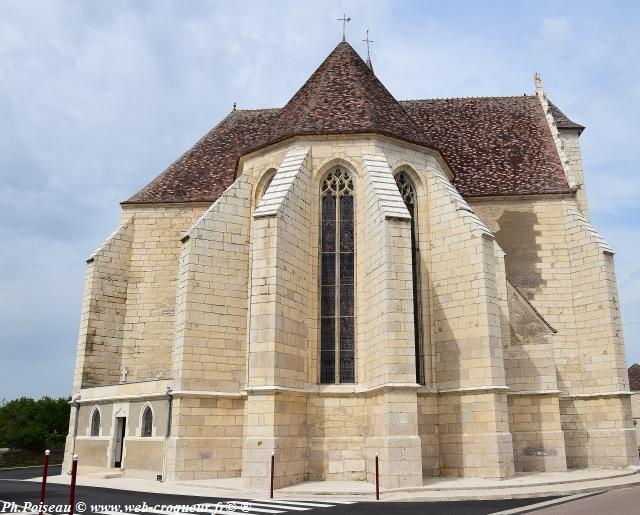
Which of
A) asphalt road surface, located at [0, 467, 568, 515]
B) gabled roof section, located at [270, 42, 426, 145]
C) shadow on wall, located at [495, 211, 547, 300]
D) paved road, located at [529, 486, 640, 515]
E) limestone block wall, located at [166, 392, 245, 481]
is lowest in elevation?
asphalt road surface, located at [0, 467, 568, 515]

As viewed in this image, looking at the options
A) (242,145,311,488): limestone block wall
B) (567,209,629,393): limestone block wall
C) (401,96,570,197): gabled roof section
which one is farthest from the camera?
(401,96,570,197): gabled roof section

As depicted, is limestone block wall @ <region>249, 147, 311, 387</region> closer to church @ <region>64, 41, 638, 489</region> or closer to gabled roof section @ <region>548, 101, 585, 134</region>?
church @ <region>64, 41, 638, 489</region>

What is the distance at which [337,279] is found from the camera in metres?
14.5

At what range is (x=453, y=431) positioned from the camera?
44.3 ft

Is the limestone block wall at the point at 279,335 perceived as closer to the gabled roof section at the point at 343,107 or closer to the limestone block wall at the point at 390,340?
the limestone block wall at the point at 390,340

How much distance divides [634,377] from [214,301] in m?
34.8

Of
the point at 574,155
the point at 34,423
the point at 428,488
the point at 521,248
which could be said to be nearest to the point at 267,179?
the point at 521,248

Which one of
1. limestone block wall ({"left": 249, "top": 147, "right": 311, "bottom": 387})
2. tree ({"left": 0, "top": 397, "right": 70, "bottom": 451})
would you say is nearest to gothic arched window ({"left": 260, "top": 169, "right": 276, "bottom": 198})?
limestone block wall ({"left": 249, "top": 147, "right": 311, "bottom": 387})

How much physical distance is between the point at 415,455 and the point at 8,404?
122 feet

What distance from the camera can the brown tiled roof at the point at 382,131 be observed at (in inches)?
628

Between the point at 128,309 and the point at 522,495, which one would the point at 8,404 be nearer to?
the point at 128,309

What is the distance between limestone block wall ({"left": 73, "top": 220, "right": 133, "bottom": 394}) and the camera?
17.8m

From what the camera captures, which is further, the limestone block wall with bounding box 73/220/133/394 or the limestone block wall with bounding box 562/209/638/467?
the limestone block wall with bounding box 73/220/133/394

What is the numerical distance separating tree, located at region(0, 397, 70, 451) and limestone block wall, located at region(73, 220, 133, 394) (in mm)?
20865
